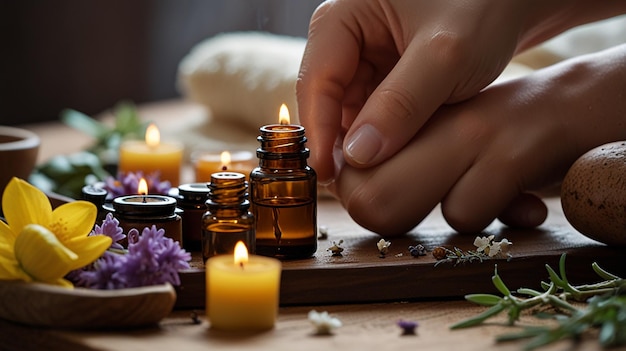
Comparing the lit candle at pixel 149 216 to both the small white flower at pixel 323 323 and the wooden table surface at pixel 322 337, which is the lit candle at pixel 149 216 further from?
the small white flower at pixel 323 323

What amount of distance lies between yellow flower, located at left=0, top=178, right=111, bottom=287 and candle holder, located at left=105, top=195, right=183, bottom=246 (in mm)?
68

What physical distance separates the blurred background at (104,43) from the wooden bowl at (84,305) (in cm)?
162

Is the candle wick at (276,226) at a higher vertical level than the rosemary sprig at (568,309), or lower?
higher

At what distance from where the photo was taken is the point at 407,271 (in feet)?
3.12

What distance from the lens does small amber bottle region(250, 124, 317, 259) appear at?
98 cm

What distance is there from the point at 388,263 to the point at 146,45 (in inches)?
71.6

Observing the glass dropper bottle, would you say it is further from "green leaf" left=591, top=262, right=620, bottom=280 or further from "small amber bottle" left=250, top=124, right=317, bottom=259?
"green leaf" left=591, top=262, right=620, bottom=280

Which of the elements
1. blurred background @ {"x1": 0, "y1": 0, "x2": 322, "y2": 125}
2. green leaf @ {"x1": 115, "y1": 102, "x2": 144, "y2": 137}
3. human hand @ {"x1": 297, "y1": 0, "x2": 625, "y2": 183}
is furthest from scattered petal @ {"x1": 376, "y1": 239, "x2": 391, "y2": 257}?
blurred background @ {"x1": 0, "y1": 0, "x2": 322, "y2": 125}

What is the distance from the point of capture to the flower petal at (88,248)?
2.76ft

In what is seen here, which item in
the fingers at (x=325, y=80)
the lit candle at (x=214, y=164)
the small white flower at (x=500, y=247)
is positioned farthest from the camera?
the lit candle at (x=214, y=164)

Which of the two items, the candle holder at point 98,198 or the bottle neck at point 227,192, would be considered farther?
the candle holder at point 98,198

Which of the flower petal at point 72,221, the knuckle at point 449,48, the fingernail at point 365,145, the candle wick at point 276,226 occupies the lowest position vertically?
the candle wick at point 276,226

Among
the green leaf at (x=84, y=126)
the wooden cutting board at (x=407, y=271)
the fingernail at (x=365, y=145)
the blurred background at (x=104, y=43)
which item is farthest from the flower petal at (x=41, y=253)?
the blurred background at (x=104, y=43)

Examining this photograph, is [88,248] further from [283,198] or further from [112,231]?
[283,198]
